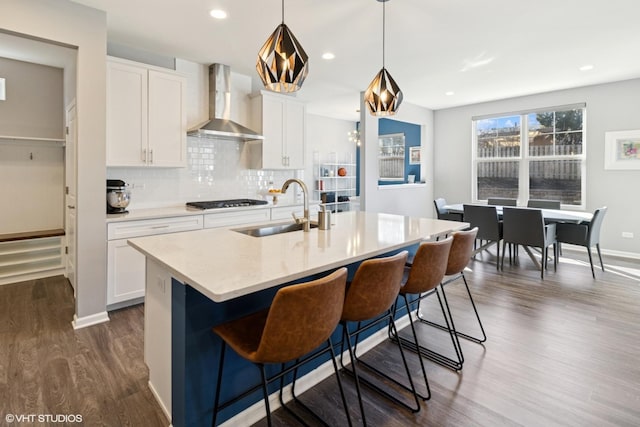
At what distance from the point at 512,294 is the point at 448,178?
3977 mm

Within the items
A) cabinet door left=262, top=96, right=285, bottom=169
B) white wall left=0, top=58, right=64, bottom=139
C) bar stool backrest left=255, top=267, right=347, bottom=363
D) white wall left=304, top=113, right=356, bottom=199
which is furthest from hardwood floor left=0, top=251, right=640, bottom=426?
white wall left=304, top=113, right=356, bottom=199

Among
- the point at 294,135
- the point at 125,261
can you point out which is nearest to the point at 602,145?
the point at 294,135

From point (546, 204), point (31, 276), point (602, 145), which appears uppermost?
point (602, 145)

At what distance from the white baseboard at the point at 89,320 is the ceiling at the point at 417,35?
Answer: 2.63 m

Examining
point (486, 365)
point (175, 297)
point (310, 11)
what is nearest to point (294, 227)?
point (175, 297)

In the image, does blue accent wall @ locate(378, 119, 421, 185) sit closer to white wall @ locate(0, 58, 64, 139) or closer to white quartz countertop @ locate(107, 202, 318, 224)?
white quartz countertop @ locate(107, 202, 318, 224)

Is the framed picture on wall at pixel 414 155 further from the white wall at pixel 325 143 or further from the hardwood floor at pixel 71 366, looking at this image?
the hardwood floor at pixel 71 366

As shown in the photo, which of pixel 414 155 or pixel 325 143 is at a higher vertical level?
pixel 325 143

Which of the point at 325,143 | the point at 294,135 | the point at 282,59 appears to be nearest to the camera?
the point at 282,59

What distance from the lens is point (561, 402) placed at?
1904 millimetres

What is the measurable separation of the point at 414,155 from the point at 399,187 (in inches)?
63.4

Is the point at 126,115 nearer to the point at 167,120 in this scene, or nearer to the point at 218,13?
the point at 167,120

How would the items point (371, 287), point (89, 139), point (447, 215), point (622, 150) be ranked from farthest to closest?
point (447, 215)
point (622, 150)
point (89, 139)
point (371, 287)

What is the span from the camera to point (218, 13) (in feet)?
9.68
